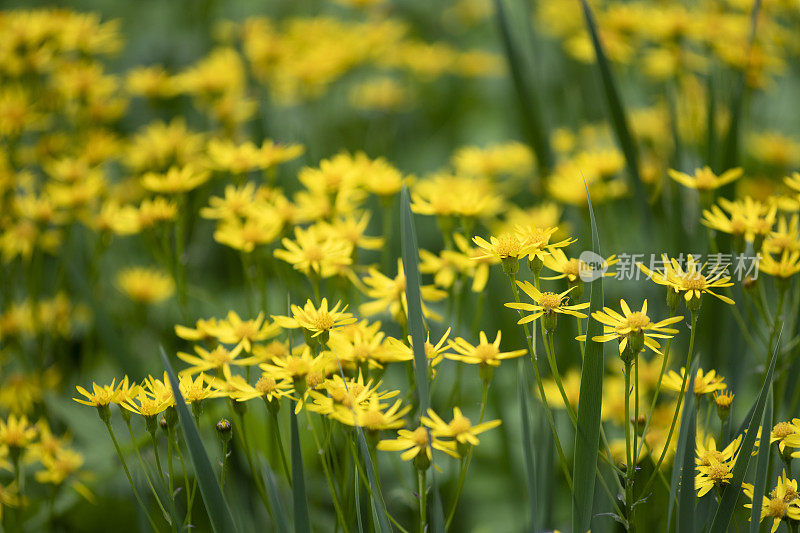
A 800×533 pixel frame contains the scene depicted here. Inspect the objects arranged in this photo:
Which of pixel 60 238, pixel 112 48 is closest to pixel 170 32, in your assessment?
pixel 112 48

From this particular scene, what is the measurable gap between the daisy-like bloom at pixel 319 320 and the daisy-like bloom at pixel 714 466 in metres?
0.36

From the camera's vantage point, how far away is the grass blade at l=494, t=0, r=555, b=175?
1423 millimetres

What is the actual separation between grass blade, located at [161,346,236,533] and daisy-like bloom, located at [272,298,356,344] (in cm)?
12

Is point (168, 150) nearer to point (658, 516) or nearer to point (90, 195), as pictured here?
point (90, 195)

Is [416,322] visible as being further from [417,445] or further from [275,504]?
[275,504]

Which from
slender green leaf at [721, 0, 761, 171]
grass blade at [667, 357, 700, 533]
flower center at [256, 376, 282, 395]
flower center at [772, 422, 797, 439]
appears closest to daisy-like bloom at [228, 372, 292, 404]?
flower center at [256, 376, 282, 395]

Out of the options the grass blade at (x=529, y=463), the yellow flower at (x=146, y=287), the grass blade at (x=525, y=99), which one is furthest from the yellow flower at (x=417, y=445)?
the grass blade at (x=525, y=99)

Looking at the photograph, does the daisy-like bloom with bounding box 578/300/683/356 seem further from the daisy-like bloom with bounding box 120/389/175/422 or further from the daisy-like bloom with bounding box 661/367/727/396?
the daisy-like bloom with bounding box 120/389/175/422

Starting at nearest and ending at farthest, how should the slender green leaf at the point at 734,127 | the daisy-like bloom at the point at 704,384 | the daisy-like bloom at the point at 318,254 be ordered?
the daisy-like bloom at the point at 704,384 < the daisy-like bloom at the point at 318,254 < the slender green leaf at the point at 734,127

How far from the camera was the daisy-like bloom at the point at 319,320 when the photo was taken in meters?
0.71

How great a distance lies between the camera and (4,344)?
1325 mm

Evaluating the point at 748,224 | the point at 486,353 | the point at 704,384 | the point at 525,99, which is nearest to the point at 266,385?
the point at 486,353

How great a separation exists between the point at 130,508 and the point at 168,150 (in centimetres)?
66

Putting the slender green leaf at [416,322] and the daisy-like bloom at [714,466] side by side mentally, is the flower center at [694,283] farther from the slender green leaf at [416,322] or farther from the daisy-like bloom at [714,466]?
the slender green leaf at [416,322]
